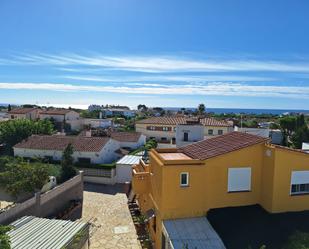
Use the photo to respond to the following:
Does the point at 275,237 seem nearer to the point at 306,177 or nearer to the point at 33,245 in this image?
the point at 306,177

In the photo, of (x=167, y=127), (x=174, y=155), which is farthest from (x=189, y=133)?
(x=174, y=155)

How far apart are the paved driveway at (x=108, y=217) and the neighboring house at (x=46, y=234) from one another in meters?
2.64

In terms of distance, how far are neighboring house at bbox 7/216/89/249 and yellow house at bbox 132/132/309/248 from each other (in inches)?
188

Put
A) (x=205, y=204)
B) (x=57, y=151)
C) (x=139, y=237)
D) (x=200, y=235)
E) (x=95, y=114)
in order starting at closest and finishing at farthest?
(x=200, y=235) → (x=205, y=204) → (x=139, y=237) → (x=57, y=151) → (x=95, y=114)

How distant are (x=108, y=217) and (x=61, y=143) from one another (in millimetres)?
19659

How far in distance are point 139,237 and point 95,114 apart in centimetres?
9653

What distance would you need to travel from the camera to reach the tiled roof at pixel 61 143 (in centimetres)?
4431

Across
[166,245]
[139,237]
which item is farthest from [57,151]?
[166,245]

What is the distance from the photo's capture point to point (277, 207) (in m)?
19.4

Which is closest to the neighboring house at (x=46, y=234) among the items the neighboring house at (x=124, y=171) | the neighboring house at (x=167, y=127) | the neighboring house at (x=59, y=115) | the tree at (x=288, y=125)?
the neighboring house at (x=124, y=171)

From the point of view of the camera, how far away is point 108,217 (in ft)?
94.1

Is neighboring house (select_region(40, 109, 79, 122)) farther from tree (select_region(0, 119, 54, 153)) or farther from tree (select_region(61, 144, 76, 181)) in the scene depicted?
tree (select_region(61, 144, 76, 181))

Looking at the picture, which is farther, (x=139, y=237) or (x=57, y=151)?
(x=57, y=151)

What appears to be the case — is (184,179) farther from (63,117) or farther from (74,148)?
(63,117)
